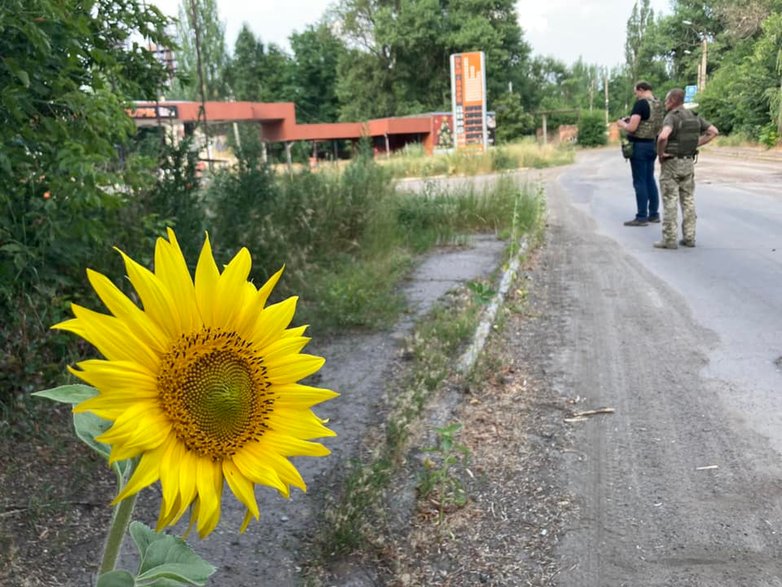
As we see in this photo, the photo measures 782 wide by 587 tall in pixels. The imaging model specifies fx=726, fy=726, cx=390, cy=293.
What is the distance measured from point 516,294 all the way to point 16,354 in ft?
15.7

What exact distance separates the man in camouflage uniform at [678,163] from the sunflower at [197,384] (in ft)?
28.9

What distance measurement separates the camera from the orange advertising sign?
133 ft

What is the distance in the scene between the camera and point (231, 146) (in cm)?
720

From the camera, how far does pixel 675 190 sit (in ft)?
30.6

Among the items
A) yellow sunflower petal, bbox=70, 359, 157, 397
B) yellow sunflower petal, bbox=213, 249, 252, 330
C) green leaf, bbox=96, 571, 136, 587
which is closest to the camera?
yellow sunflower petal, bbox=70, 359, 157, 397

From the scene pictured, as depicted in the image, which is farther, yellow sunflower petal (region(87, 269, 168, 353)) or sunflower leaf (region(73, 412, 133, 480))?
sunflower leaf (region(73, 412, 133, 480))

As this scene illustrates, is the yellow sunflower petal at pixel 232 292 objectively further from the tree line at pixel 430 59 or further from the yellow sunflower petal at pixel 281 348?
the tree line at pixel 430 59

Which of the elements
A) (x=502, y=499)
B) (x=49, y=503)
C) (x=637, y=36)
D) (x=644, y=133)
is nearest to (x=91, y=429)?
(x=49, y=503)

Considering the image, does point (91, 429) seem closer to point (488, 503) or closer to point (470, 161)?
point (488, 503)

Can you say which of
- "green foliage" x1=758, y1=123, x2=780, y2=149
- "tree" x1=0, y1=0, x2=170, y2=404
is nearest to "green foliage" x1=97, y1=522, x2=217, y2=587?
"tree" x1=0, y1=0, x2=170, y2=404

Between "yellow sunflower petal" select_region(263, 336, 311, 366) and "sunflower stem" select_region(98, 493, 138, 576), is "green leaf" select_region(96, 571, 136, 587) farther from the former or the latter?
"yellow sunflower petal" select_region(263, 336, 311, 366)

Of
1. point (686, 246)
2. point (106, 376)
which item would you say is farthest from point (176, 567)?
point (686, 246)

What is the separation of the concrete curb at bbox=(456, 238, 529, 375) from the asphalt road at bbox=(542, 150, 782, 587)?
490 millimetres

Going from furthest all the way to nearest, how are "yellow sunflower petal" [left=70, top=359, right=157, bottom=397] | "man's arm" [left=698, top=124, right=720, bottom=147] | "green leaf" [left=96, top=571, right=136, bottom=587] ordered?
1. "man's arm" [left=698, top=124, right=720, bottom=147]
2. "green leaf" [left=96, top=571, right=136, bottom=587]
3. "yellow sunflower petal" [left=70, top=359, right=157, bottom=397]
